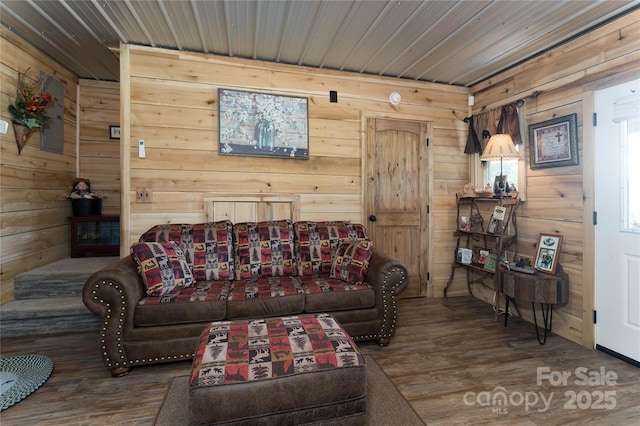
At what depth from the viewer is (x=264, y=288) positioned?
253 centimetres

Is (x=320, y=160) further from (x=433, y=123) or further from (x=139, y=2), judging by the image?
(x=139, y=2)

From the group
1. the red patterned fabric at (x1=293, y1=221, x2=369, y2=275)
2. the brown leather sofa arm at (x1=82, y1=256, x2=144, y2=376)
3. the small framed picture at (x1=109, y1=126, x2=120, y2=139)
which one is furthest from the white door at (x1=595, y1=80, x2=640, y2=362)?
the small framed picture at (x1=109, y1=126, x2=120, y2=139)

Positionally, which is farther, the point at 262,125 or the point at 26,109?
the point at 262,125

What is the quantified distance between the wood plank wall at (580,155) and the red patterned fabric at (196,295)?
121 inches

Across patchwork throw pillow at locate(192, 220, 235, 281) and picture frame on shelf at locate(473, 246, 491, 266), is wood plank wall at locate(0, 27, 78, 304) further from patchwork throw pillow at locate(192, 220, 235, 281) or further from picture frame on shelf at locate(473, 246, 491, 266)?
picture frame on shelf at locate(473, 246, 491, 266)

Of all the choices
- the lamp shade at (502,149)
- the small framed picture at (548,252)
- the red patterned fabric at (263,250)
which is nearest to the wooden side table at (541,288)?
the small framed picture at (548,252)

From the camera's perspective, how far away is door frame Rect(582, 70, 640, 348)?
8.43ft

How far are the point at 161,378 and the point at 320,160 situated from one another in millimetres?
2552

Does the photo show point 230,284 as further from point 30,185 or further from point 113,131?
point 113,131

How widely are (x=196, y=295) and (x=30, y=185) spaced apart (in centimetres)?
241

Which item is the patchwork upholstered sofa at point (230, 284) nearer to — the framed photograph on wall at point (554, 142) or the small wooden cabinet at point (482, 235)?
the small wooden cabinet at point (482, 235)

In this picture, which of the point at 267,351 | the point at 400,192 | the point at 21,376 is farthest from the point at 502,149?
the point at 21,376

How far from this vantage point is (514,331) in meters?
2.91

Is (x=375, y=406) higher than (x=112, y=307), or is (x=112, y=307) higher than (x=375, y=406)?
(x=112, y=307)
